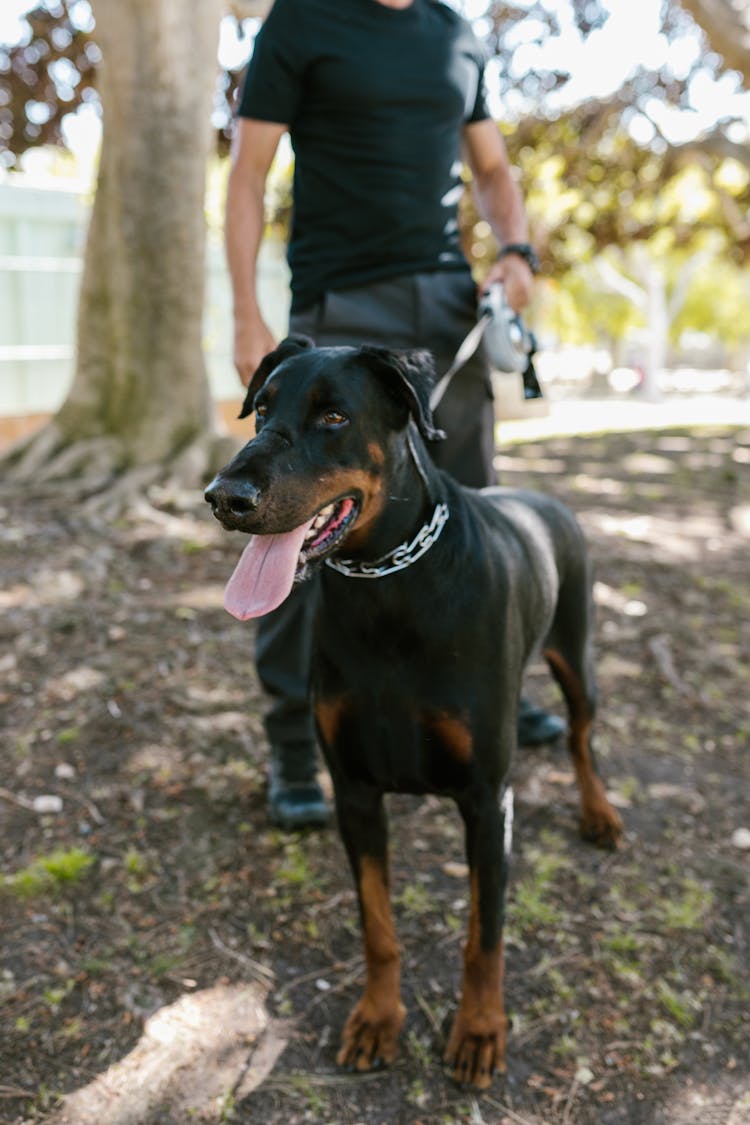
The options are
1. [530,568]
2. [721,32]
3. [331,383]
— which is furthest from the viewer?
[721,32]

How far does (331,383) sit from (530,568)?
893mm

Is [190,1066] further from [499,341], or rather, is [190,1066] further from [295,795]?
[499,341]

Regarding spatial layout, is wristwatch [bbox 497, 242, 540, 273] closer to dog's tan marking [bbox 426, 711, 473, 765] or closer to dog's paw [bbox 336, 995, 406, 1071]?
dog's tan marking [bbox 426, 711, 473, 765]

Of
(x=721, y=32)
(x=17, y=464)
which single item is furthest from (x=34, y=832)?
(x=721, y=32)

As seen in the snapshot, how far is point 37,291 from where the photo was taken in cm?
1283

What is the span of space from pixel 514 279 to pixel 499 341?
31cm

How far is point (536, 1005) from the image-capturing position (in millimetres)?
2713

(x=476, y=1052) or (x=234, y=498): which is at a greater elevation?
(x=234, y=498)

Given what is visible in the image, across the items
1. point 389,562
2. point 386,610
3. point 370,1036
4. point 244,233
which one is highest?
point 244,233

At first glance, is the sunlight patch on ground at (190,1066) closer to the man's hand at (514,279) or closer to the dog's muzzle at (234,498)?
the dog's muzzle at (234,498)

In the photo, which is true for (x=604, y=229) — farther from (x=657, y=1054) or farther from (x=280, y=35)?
(x=657, y=1054)

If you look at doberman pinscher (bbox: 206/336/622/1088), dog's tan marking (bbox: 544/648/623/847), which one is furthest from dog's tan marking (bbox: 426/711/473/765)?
dog's tan marking (bbox: 544/648/623/847)

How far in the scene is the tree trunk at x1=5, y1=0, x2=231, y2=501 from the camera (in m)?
7.05

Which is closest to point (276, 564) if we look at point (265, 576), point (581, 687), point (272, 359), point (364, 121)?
point (265, 576)
